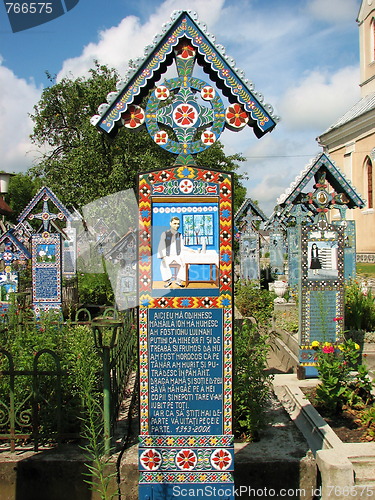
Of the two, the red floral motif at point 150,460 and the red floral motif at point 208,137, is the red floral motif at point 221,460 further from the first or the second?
the red floral motif at point 208,137

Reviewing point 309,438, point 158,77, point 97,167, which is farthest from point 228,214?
point 97,167

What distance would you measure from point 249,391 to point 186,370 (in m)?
1.06

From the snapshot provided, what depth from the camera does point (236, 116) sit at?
11.5 feet

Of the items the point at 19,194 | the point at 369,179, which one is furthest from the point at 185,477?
the point at 19,194

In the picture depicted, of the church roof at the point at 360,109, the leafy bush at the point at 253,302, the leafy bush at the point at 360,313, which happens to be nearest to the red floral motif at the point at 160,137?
the leafy bush at the point at 360,313

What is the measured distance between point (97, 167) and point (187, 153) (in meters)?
14.9

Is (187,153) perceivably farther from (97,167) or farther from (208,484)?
(97,167)

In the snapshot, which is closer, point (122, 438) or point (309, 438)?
point (122, 438)

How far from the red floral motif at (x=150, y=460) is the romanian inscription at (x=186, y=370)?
161 millimetres

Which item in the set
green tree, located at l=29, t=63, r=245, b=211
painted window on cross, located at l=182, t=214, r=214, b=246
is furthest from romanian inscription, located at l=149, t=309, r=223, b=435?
green tree, located at l=29, t=63, r=245, b=211

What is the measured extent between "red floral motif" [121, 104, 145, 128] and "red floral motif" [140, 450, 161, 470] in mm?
2424

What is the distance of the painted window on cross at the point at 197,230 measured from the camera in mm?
3402

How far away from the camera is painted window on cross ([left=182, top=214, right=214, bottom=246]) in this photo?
3.40 m

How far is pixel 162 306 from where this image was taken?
338cm
